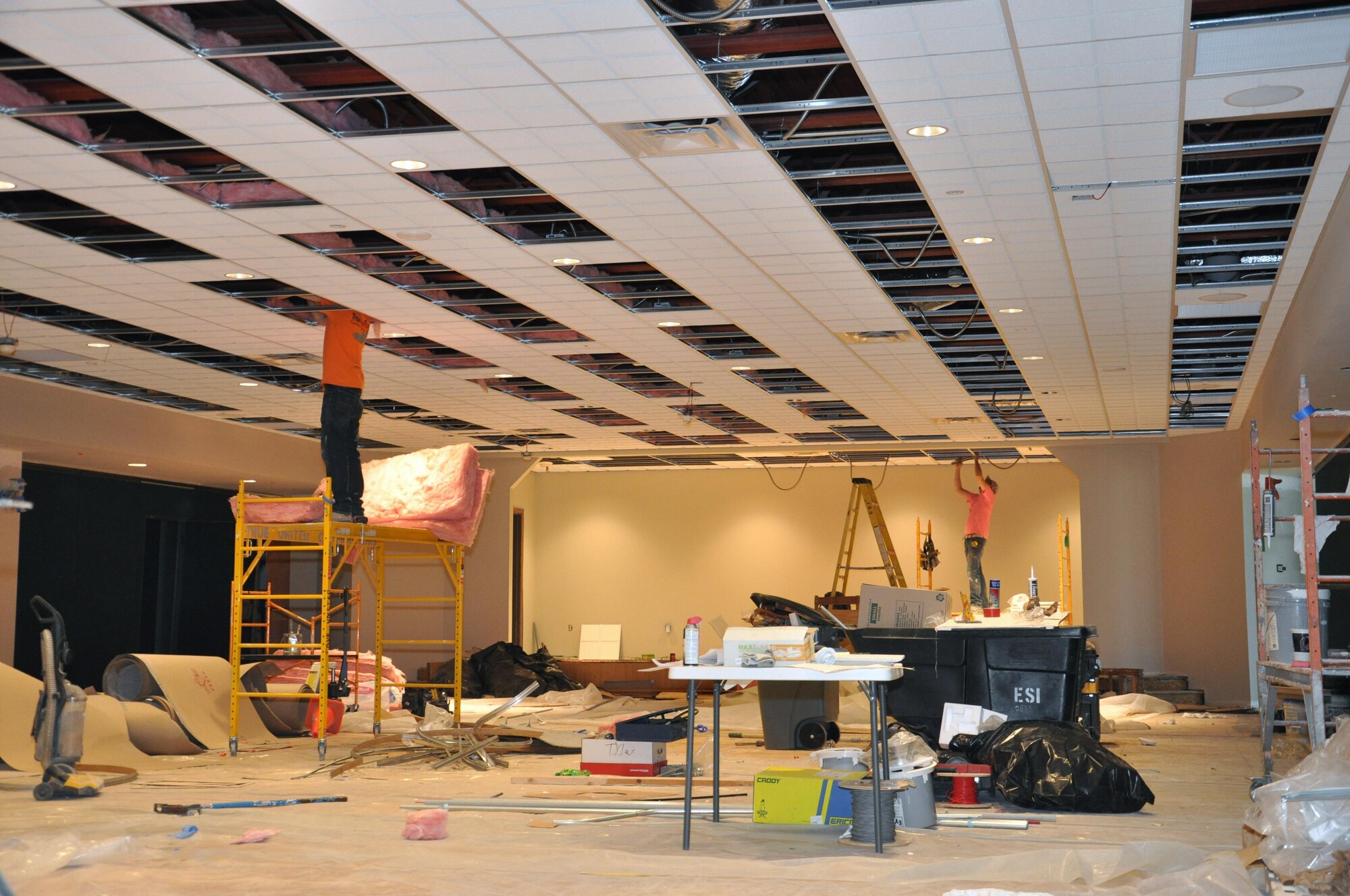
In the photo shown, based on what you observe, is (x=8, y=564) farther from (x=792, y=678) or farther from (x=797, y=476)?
(x=797, y=476)

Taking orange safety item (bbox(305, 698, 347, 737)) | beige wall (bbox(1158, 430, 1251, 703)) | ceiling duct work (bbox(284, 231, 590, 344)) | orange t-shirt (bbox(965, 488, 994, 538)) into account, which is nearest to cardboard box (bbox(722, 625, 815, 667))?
ceiling duct work (bbox(284, 231, 590, 344))

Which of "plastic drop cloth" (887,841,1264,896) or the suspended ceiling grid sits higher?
the suspended ceiling grid

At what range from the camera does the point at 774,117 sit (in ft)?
19.8

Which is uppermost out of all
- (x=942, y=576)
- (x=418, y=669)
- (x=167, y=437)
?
(x=167, y=437)

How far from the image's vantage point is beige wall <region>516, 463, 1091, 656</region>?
62.4 feet

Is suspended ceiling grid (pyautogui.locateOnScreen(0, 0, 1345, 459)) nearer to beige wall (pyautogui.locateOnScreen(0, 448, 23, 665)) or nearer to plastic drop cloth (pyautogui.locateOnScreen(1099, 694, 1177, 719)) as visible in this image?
beige wall (pyautogui.locateOnScreen(0, 448, 23, 665))

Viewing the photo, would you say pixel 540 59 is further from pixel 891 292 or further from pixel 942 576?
pixel 942 576

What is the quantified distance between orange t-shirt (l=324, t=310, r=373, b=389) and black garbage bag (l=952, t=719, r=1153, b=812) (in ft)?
17.9

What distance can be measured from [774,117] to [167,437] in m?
10.1

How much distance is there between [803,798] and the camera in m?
5.60

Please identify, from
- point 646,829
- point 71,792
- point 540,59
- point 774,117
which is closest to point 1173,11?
point 774,117

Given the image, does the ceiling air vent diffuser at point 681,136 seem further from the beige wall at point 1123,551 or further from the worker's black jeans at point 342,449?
the beige wall at point 1123,551

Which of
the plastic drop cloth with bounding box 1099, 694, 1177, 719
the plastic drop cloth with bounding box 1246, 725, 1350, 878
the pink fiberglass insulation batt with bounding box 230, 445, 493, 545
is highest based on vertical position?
the pink fiberglass insulation batt with bounding box 230, 445, 493, 545

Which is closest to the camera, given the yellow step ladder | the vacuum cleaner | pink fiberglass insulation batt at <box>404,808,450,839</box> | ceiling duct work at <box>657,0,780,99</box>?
ceiling duct work at <box>657,0,780,99</box>
